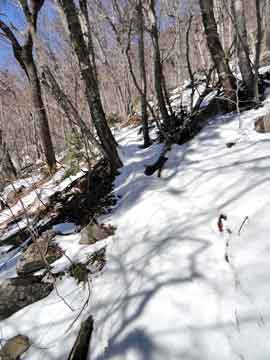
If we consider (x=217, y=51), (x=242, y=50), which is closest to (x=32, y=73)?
(x=217, y=51)

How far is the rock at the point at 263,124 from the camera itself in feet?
10.5

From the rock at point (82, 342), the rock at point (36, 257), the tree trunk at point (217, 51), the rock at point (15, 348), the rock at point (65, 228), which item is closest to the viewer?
the rock at point (82, 342)

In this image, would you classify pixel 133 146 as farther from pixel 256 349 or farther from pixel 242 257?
pixel 256 349

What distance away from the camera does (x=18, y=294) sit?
2.30 metres

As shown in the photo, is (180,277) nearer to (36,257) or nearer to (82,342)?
(82,342)

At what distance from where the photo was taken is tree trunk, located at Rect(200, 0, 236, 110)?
406 cm

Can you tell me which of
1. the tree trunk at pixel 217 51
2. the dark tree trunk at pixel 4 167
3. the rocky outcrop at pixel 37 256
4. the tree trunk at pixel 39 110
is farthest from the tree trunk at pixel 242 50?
the dark tree trunk at pixel 4 167

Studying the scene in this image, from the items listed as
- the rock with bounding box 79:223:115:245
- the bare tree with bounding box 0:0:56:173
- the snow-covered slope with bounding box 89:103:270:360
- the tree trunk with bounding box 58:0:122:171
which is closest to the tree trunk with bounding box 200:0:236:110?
the snow-covered slope with bounding box 89:103:270:360

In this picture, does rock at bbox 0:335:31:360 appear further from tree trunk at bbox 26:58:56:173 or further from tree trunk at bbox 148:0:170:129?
tree trunk at bbox 26:58:56:173

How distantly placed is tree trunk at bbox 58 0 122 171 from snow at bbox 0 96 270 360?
36.5 inches

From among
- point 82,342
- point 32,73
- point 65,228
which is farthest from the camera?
point 32,73

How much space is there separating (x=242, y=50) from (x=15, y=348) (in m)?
4.94

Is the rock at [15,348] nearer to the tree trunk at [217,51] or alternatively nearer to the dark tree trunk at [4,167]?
the dark tree trunk at [4,167]

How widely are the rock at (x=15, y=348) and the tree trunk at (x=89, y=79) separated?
2399 mm
